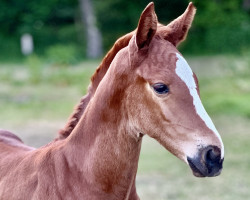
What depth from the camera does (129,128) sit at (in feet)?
9.69

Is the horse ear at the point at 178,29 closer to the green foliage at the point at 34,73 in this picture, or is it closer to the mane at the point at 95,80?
the mane at the point at 95,80

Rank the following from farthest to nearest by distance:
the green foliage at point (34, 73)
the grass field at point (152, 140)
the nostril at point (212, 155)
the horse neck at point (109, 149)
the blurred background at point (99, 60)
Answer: the green foliage at point (34, 73) → the blurred background at point (99, 60) → the grass field at point (152, 140) → the horse neck at point (109, 149) → the nostril at point (212, 155)

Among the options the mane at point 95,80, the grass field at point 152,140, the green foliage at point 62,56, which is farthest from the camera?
the green foliage at point 62,56

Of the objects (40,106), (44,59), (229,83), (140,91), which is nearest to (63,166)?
(140,91)

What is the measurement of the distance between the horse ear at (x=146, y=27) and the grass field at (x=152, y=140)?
442 cm

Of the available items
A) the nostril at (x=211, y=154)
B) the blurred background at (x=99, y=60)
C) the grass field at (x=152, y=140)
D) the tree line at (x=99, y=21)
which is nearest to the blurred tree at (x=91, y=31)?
the blurred background at (x=99, y=60)

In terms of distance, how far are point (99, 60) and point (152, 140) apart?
49.6 ft

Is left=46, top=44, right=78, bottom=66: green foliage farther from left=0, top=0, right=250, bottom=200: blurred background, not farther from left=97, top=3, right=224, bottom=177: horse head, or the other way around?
left=97, top=3, right=224, bottom=177: horse head

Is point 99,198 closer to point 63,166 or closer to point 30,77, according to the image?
point 63,166

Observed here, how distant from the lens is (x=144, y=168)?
29.2 ft

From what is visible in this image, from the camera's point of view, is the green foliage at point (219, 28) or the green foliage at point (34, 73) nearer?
the green foliage at point (34, 73)

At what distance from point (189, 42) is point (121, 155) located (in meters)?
24.5

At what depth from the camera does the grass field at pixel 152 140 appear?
7.81m

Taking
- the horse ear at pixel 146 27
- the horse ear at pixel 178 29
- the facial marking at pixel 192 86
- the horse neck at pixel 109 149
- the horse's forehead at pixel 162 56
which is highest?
the horse ear at pixel 146 27
